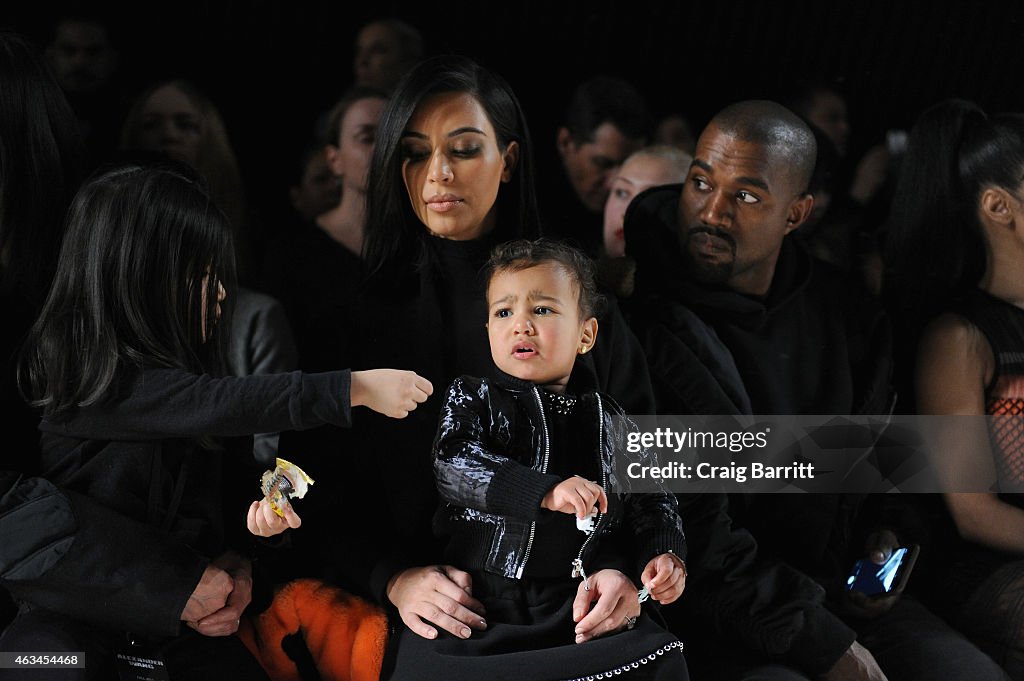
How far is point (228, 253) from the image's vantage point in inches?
83.6

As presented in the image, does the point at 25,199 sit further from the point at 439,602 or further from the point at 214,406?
the point at 439,602

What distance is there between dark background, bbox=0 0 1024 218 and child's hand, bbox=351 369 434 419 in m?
1.18

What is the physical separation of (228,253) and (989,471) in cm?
175

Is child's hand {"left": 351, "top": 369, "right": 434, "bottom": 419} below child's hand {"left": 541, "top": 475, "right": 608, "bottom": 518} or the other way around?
the other way around

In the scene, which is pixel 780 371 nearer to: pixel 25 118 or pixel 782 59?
pixel 782 59

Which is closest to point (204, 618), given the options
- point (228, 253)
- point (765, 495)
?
point (228, 253)

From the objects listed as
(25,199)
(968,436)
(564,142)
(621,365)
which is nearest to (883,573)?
(968,436)

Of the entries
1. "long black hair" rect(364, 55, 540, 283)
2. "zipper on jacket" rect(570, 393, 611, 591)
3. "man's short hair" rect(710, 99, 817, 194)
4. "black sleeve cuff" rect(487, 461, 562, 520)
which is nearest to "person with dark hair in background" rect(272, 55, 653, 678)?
"long black hair" rect(364, 55, 540, 283)

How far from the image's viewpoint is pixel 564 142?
10.1ft

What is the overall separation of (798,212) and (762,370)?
37cm

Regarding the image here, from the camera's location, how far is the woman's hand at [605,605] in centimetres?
193

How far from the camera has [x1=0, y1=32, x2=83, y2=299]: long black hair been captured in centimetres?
218

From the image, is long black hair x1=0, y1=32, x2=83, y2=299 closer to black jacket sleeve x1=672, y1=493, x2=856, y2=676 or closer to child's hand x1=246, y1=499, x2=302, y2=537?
child's hand x1=246, y1=499, x2=302, y2=537

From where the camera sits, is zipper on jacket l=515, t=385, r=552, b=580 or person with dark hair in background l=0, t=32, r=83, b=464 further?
person with dark hair in background l=0, t=32, r=83, b=464
